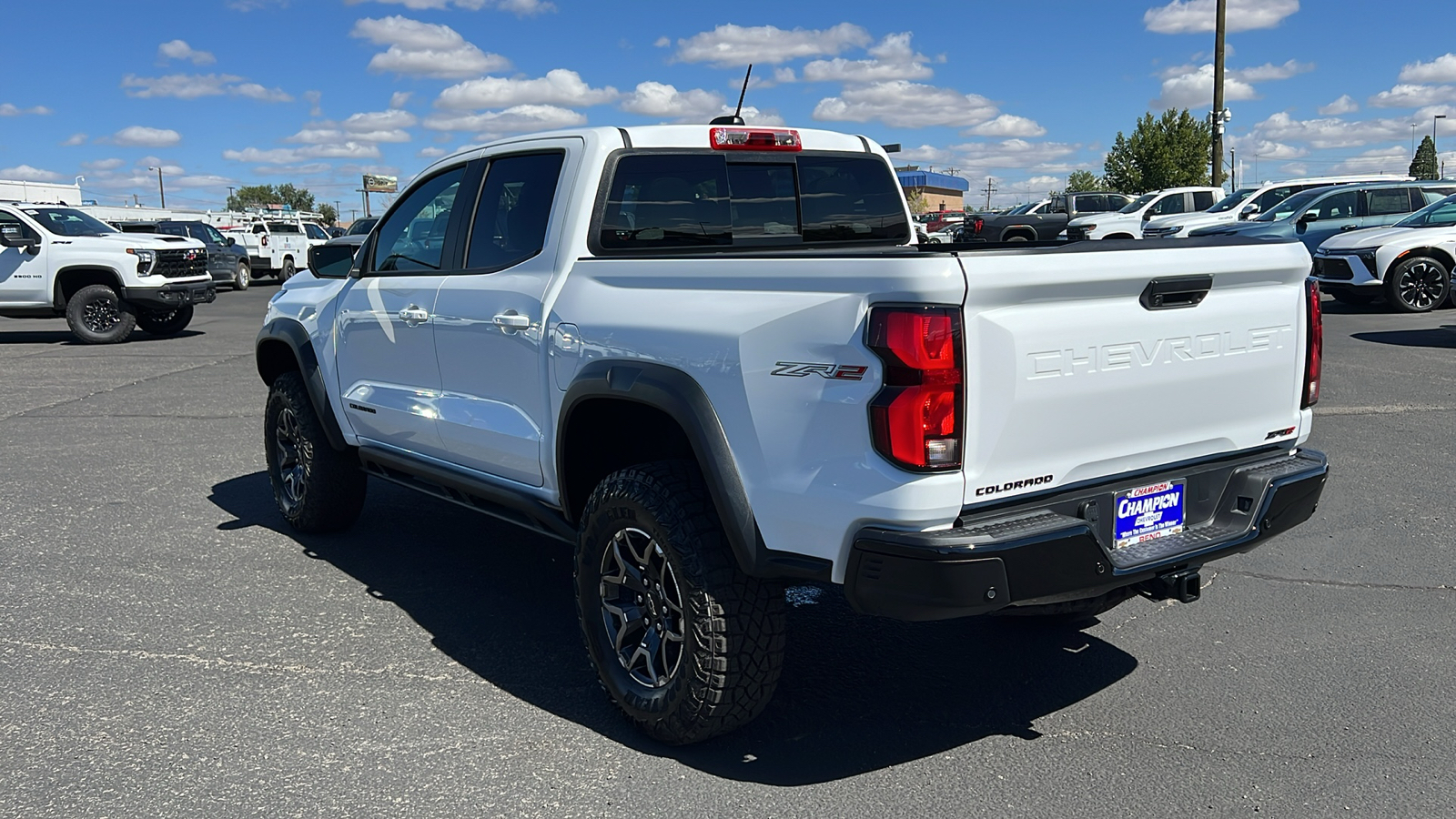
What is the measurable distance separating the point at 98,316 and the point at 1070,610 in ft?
51.8

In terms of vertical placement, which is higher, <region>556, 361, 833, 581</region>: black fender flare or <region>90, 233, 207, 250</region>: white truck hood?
<region>90, 233, 207, 250</region>: white truck hood

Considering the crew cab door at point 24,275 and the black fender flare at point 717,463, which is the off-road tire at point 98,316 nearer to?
the crew cab door at point 24,275

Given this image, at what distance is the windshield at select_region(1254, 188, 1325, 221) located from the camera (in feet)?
63.9

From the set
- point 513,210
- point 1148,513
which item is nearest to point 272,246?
point 513,210

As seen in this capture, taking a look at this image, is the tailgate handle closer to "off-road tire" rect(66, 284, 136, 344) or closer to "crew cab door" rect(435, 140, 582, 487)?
"crew cab door" rect(435, 140, 582, 487)

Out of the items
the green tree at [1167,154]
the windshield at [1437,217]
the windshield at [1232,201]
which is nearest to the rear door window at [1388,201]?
the windshield at [1437,217]

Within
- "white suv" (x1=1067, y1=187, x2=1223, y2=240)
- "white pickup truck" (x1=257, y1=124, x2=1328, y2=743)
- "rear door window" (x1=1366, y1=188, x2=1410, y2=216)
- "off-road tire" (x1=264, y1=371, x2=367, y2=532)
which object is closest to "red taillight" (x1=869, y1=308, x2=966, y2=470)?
"white pickup truck" (x1=257, y1=124, x2=1328, y2=743)

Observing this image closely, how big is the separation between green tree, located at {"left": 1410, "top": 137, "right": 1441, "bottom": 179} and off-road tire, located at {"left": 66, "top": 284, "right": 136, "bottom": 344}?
130 meters

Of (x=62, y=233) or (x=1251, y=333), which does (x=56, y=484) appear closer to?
(x=1251, y=333)

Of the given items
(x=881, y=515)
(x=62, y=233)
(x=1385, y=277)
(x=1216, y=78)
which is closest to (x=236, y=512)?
(x=881, y=515)

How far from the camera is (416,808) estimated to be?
3.32m

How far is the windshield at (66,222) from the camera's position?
656 inches

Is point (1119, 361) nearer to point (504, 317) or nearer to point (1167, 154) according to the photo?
point (504, 317)

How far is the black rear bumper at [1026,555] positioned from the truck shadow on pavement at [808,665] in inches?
29.3
